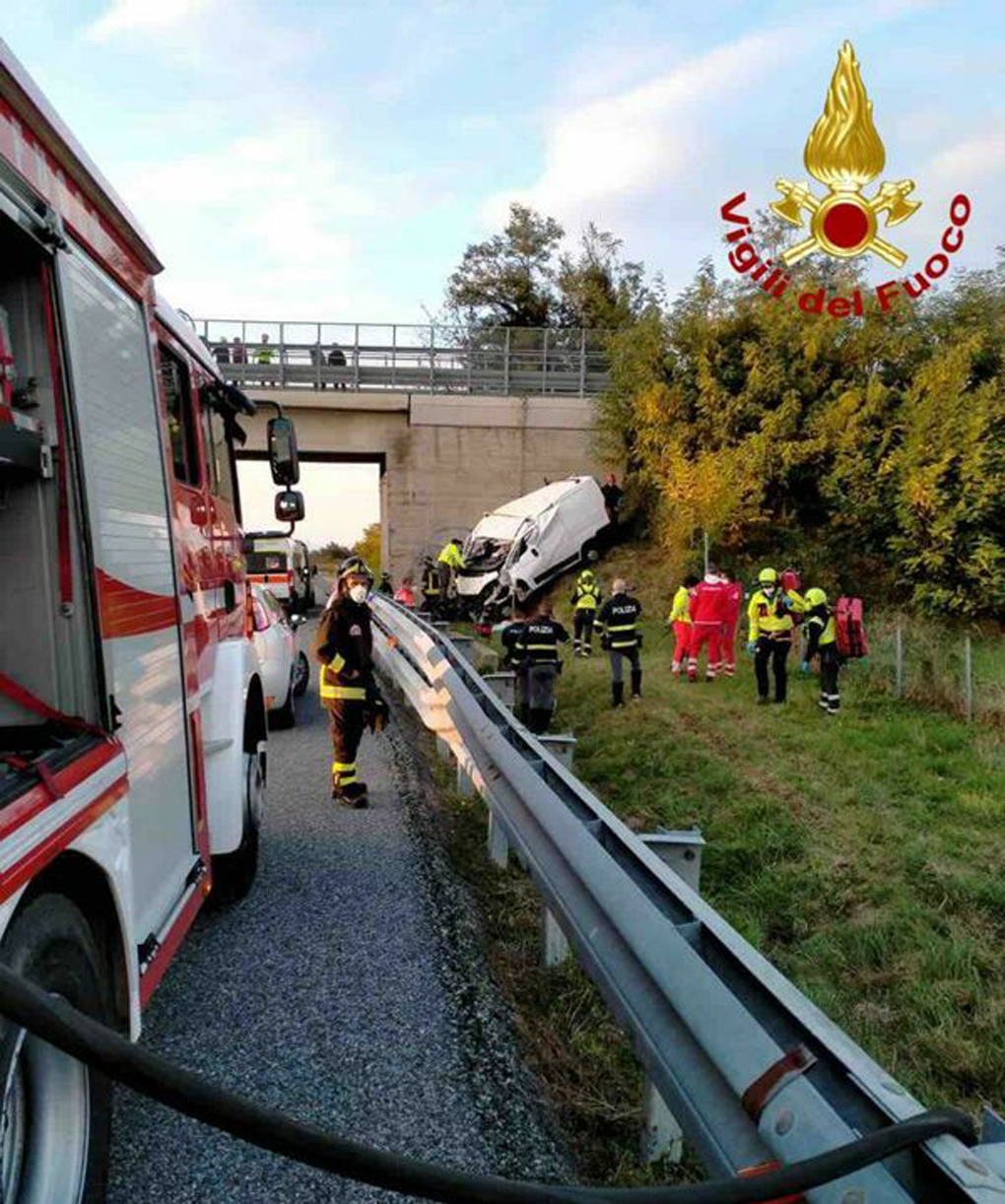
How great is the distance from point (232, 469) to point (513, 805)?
300 cm

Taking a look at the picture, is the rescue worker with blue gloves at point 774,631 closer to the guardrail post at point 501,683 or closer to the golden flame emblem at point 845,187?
the guardrail post at point 501,683

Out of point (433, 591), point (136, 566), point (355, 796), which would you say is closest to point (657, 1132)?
point (136, 566)

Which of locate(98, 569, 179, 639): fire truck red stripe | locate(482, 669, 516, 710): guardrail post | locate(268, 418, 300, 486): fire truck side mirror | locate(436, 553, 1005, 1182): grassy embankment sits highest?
locate(268, 418, 300, 486): fire truck side mirror

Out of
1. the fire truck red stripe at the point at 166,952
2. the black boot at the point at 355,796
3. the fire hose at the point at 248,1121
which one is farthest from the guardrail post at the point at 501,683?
the fire hose at the point at 248,1121

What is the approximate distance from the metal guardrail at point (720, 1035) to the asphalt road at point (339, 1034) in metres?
0.53

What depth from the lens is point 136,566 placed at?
9.50ft

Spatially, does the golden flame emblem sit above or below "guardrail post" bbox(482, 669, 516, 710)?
above

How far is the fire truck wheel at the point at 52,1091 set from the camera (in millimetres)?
1848

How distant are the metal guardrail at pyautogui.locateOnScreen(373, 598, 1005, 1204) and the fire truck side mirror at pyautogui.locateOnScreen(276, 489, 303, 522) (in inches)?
133

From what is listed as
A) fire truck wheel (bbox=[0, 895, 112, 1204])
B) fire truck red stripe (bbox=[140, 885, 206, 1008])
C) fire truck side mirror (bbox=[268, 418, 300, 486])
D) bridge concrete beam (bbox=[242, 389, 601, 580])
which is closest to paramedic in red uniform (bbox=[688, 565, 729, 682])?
fire truck side mirror (bbox=[268, 418, 300, 486])

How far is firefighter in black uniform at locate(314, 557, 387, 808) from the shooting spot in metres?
6.38

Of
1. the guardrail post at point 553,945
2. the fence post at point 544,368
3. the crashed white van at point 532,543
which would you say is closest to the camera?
the guardrail post at point 553,945

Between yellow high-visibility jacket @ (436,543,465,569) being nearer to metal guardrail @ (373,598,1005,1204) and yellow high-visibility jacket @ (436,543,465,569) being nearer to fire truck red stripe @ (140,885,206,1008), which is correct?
metal guardrail @ (373,598,1005,1204)

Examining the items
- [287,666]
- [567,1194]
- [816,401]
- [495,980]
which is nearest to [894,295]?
[816,401]
